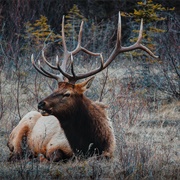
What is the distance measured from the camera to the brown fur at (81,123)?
6.35 m

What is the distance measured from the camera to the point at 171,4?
1933cm

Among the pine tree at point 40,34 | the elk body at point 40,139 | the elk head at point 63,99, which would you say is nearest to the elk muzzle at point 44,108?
the elk head at point 63,99

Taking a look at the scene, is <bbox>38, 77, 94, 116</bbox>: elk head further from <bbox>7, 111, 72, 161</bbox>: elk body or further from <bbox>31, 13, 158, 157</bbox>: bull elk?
<bbox>7, 111, 72, 161</bbox>: elk body

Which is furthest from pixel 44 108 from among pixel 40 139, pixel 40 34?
pixel 40 34

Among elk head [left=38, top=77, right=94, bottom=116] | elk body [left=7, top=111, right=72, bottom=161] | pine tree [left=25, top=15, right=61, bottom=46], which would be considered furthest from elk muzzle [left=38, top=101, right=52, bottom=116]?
pine tree [left=25, top=15, right=61, bottom=46]

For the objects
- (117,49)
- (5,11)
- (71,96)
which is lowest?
(71,96)

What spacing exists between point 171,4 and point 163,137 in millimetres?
12474

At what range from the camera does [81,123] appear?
21.4ft

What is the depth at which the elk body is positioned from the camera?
655 cm

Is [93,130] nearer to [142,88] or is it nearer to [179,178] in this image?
[179,178]

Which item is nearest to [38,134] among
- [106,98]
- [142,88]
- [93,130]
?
[93,130]

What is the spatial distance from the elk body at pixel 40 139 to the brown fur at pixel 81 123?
197 millimetres

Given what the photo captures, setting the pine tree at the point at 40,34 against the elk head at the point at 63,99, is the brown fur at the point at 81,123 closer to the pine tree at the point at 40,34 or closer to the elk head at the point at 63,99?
the elk head at the point at 63,99

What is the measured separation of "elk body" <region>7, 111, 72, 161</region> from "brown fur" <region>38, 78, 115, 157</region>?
197 millimetres
